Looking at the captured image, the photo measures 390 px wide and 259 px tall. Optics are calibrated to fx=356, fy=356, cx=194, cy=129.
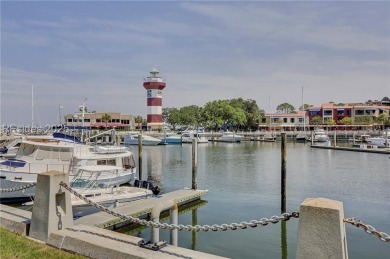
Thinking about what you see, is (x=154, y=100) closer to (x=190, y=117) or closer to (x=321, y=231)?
(x=190, y=117)

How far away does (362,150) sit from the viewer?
210 ft

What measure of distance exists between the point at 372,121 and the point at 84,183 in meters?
117

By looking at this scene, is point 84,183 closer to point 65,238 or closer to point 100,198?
point 100,198

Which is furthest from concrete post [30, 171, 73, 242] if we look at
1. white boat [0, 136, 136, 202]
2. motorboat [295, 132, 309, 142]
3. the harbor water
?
motorboat [295, 132, 309, 142]

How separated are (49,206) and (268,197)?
782 inches

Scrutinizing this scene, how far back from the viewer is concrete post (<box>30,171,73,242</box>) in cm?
A: 820

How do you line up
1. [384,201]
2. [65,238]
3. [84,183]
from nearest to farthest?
[65,238] → [84,183] → [384,201]

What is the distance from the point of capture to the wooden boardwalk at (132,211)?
1495 centimetres

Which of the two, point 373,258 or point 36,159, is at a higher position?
point 36,159

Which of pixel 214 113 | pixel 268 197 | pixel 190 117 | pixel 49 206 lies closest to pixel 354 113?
pixel 214 113

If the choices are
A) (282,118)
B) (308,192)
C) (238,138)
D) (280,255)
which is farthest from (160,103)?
(280,255)

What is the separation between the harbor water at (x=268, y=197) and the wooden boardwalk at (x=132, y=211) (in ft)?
3.05

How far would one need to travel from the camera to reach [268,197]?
25766 millimetres

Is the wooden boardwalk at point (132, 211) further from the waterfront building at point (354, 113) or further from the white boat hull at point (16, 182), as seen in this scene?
the waterfront building at point (354, 113)
